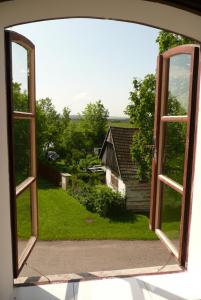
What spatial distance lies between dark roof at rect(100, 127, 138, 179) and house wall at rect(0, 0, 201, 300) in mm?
12587

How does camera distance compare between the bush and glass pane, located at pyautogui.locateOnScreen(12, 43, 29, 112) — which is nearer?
glass pane, located at pyautogui.locateOnScreen(12, 43, 29, 112)

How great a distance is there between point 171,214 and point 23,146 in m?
1.54

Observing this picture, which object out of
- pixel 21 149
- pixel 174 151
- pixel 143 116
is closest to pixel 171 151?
pixel 174 151

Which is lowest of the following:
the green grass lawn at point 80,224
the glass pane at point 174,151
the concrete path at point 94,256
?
the green grass lawn at point 80,224

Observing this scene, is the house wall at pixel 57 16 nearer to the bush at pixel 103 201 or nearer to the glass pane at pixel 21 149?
the glass pane at pixel 21 149

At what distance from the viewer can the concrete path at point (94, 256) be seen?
7645 mm

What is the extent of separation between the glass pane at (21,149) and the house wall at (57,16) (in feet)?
1.17

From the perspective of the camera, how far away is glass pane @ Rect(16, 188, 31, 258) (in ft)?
7.33

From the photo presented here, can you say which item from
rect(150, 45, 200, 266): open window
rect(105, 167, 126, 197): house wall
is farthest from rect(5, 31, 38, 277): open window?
rect(105, 167, 126, 197): house wall

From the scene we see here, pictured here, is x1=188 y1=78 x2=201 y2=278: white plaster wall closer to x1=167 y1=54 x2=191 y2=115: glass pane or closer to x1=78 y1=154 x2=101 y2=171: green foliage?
x1=167 y1=54 x2=191 y2=115: glass pane

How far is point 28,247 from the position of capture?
2.29 m

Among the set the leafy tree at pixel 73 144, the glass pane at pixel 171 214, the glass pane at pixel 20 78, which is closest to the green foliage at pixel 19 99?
the glass pane at pixel 20 78

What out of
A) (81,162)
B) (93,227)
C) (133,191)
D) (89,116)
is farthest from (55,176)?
(89,116)

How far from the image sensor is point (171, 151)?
2625mm
